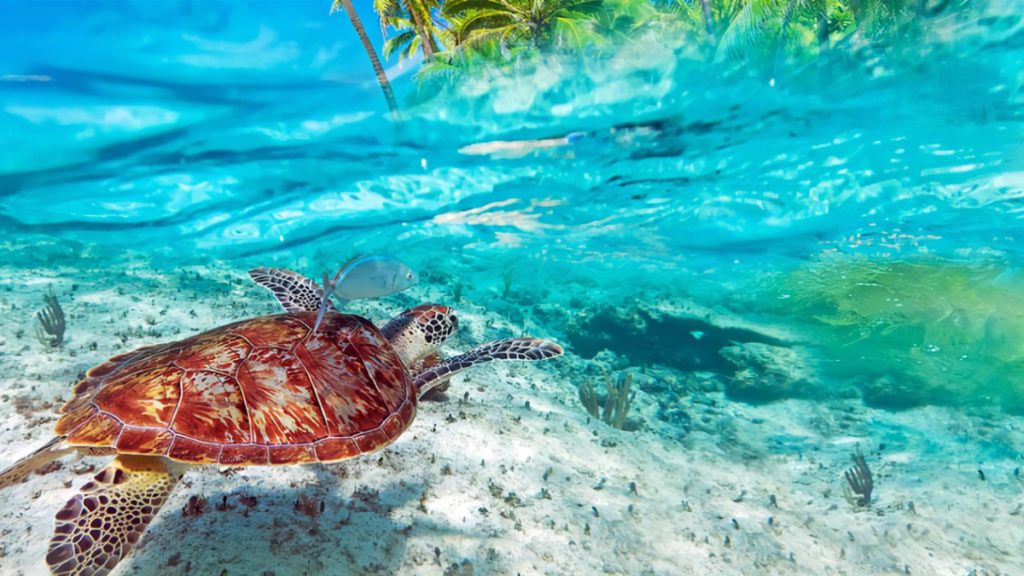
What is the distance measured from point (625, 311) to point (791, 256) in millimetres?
8540

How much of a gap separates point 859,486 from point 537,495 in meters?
3.74

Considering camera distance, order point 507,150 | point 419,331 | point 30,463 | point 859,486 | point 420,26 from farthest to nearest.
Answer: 1. point 420,26
2. point 507,150
3. point 859,486
4. point 419,331
5. point 30,463

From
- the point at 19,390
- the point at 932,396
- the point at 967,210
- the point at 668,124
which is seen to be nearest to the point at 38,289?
the point at 19,390

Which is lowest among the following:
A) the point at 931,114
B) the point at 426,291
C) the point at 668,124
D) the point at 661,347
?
the point at 661,347

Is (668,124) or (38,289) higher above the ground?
(38,289)

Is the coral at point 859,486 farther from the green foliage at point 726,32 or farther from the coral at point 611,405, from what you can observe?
the green foliage at point 726,32

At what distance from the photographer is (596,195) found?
45.8 ft

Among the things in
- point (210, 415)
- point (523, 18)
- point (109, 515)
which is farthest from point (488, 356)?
point (523, 18)

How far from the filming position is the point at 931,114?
10078 millimetres

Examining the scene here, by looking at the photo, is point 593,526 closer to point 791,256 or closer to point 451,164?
point 451,164

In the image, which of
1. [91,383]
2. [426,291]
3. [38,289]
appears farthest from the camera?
[426,291]

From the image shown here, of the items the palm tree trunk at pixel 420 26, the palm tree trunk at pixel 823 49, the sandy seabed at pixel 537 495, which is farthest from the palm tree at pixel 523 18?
the sandy seabed at pixel 537 495

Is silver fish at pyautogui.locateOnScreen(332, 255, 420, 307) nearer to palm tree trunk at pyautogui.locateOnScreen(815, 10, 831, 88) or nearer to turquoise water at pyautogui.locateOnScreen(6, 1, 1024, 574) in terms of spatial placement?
turquoise water at pyautogui.locateOnScreen(6, 1, 1024, 574)

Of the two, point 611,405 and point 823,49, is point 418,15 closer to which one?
point 823,49
